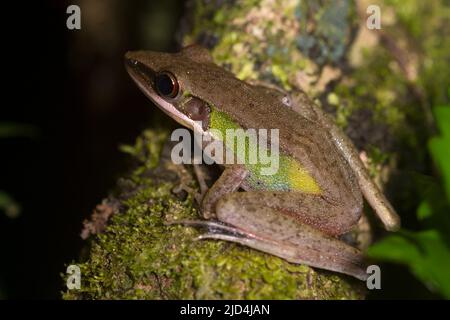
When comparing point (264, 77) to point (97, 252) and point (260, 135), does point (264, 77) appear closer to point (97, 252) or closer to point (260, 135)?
point (260, 135)

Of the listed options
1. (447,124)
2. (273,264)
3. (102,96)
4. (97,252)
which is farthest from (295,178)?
(102,96)

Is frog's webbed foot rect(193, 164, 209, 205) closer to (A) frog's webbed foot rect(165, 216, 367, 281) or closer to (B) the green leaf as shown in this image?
(A) frog's webbed foot rect(165, 216, 367, 281)

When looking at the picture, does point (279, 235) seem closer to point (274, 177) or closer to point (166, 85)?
point (274, 177)

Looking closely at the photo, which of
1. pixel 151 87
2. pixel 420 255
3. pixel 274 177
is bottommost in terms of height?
pixel 274 177

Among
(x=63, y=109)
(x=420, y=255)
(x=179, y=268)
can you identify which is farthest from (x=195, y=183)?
(x=63, y=109)

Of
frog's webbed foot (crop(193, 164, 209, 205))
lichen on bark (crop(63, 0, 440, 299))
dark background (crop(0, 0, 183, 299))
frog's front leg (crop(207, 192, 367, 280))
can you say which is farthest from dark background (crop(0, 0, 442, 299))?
frog's front leg (crop(207, 192, 367, 280))

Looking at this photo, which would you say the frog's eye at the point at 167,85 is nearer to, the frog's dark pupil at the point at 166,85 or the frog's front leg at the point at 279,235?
the frog's dark pupil at the point at 166,85

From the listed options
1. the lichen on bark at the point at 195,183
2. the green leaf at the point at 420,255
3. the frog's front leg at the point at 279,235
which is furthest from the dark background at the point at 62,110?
the green leaf at the point at 420,255
